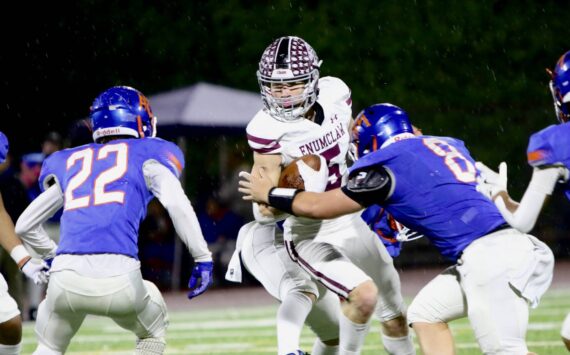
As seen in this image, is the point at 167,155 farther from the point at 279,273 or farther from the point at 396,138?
the point at 396,138

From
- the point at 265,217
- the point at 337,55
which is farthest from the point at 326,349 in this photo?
the point at 337,55

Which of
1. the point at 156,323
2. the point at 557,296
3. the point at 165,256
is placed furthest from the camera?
the point at 165,256

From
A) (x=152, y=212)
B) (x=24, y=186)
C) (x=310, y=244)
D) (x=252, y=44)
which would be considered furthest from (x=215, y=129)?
(x=310, y=244)

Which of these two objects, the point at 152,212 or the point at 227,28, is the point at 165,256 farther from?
the point at 227,28

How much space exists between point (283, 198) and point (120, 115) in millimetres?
870

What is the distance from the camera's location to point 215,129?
1249 cm

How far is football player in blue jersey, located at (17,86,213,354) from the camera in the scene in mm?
4625

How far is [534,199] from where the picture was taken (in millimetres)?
4234

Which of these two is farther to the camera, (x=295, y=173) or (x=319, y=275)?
(x=319, y=275)

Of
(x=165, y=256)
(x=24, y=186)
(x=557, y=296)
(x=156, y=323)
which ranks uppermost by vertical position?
(x=156, y=323)

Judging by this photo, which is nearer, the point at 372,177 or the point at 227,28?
the point at 372,177

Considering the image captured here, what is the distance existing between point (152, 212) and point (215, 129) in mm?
1428

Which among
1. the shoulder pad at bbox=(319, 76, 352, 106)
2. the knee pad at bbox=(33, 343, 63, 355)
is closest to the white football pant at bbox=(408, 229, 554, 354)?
the shoulder pad at bbox=(319, 76, 352, 106)

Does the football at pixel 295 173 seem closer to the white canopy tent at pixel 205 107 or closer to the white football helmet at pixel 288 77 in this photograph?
the white football helmet at pixel 288 77
